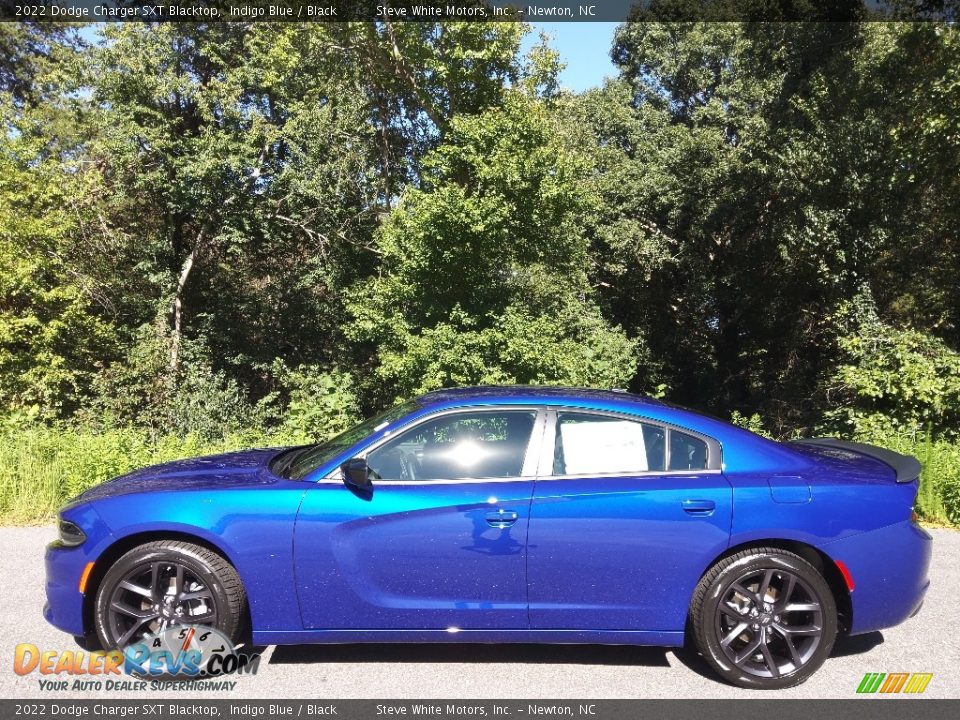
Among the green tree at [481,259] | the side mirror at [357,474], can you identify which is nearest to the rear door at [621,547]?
the side mirror at [357,474]

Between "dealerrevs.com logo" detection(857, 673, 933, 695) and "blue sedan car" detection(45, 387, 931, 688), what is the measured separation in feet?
0.79

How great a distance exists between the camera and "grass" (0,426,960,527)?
690 centimetres

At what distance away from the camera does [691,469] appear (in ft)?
12.6

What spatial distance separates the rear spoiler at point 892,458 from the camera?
3924mm

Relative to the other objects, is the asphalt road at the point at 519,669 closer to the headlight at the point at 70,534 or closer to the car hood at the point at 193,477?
the headlight at the point at 70,534

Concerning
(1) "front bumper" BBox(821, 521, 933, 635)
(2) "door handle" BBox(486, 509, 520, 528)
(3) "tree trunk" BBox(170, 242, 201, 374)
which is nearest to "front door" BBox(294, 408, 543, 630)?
(2) "door handle" BBox(486, 509, 520, 528)

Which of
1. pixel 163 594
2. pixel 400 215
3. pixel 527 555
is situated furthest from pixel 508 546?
pixel 400 215

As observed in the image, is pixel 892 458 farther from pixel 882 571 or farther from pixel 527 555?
pixel 527 555

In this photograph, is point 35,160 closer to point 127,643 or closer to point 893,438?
point 127,643

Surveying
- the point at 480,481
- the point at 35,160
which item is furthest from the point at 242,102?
the point at 480,481

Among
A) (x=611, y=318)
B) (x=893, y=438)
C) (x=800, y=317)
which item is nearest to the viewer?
(x=893, y=438)

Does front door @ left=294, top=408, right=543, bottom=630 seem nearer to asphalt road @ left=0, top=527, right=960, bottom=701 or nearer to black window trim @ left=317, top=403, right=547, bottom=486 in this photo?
black window trim @ left=317, top=403, right=547, bottom=486

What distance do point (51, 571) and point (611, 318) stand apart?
63.3 feet

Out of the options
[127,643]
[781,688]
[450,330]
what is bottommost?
[781,688]
